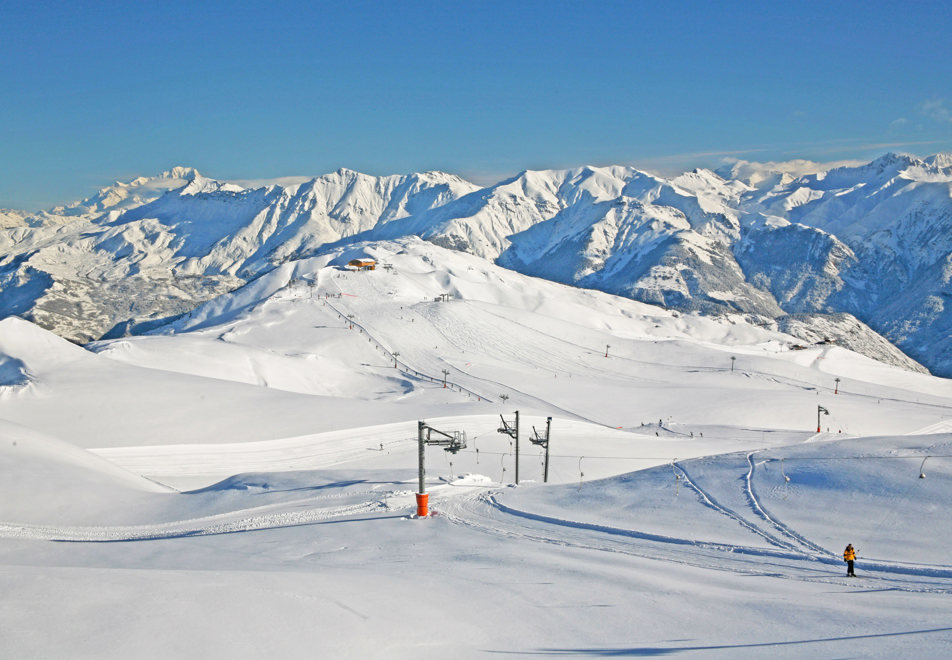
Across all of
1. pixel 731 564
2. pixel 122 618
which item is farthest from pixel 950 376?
pixel 122 618

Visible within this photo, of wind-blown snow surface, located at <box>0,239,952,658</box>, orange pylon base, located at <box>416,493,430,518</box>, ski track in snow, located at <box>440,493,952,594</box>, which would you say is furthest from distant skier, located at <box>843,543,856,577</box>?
orange pylon base, located at <box>416,493,430,518</box>

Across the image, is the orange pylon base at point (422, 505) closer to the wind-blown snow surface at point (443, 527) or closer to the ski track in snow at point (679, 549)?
the wind-blown snow surface at point (443, 527)

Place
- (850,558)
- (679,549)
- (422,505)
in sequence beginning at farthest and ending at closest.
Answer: (422,505) < (679,549) < (850,558)

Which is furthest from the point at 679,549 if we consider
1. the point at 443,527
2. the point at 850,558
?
the point at 443,527

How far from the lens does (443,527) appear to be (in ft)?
79.1

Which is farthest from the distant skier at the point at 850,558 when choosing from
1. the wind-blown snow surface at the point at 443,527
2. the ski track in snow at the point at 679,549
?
the wind-blown snow surface at the point at 443,527

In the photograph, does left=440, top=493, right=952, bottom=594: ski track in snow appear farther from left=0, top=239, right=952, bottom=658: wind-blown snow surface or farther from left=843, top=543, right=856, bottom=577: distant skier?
left=843, top=543, right=856, bottom=577: distant skier

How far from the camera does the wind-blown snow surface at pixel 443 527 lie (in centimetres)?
1330

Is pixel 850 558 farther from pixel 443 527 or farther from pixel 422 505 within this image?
pixel 422 505

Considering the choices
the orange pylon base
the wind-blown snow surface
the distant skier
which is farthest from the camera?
the orange pylon base

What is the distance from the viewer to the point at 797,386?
8362 cm

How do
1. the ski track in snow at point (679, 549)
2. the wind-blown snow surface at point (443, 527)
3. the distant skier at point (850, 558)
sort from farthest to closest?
the distant skier at point (850, 558) < the ski track in snow at point (679, 549) < the wind-blown snow surface at point (443, 527)

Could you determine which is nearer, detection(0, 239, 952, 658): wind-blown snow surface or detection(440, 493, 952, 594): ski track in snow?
detection(0, 239, 952, 658): wind-blown snow surface

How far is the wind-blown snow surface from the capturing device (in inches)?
524
